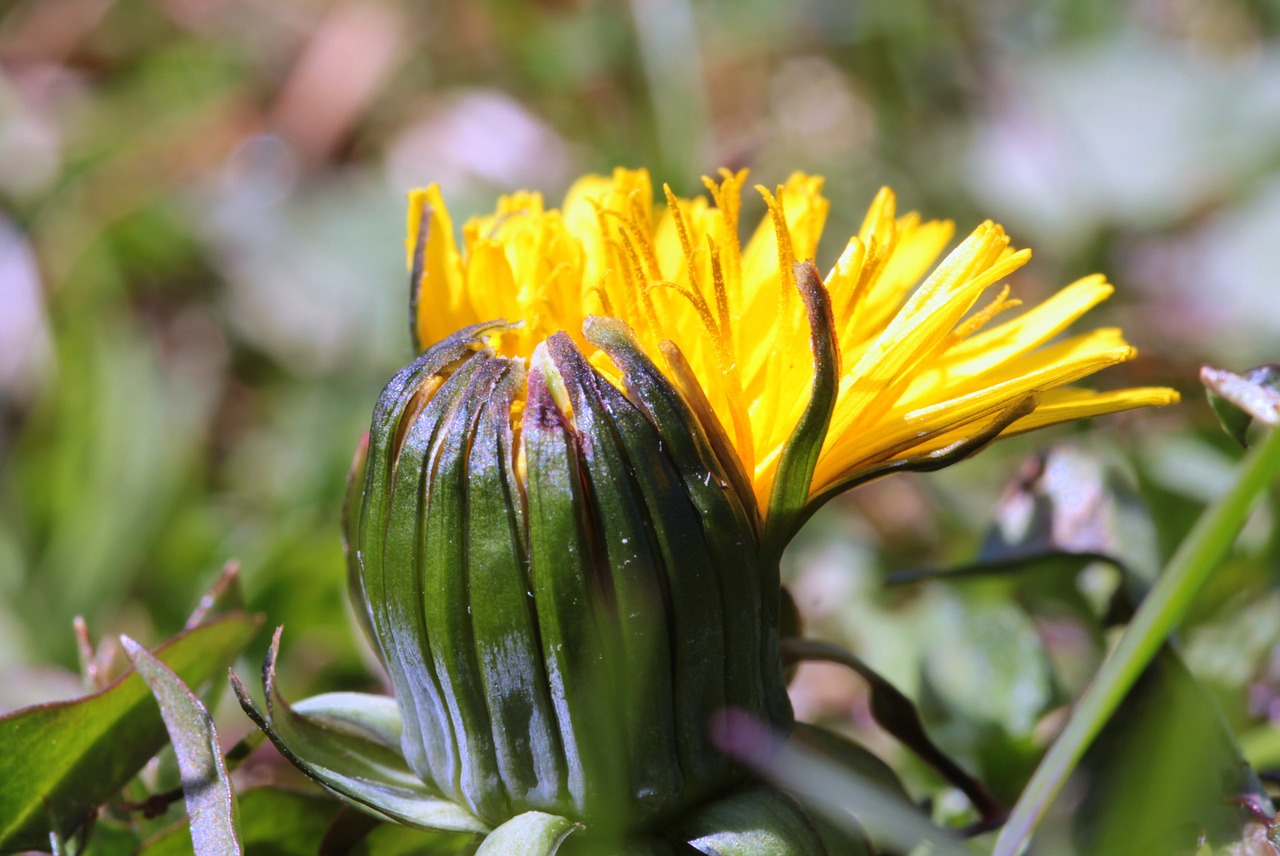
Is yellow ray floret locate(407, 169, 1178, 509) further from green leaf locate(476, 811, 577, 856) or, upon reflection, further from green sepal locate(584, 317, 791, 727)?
green leaf locate(476, 811, 577, 856)

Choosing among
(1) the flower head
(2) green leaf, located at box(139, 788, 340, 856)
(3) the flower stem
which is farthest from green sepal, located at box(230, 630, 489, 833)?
(3) the flower stem

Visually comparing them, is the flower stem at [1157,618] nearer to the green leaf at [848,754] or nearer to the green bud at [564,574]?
the green leaf at [848,754]

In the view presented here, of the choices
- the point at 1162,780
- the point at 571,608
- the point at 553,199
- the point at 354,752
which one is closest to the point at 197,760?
the point at 354,752

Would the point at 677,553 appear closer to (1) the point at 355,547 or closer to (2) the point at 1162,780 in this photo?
(1) the point at 355,547

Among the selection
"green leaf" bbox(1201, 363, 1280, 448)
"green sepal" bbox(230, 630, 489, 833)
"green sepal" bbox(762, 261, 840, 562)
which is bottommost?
"green sepal" bbox(230, 630, 489, 833)

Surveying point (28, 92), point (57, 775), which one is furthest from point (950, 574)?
point (28, 92)

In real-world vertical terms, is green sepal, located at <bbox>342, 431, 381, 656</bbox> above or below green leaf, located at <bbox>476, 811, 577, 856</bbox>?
above

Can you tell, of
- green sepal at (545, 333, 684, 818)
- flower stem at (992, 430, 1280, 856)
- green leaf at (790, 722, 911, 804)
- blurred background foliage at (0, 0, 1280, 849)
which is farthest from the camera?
blurred background foliage at (0, 0, 1280, 849)
